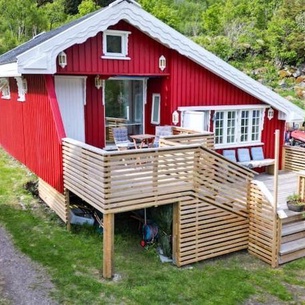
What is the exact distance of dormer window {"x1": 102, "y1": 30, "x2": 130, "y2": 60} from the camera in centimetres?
988

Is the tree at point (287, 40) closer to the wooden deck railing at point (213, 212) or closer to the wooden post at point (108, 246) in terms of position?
the wooden deck railing at point (213, 212)

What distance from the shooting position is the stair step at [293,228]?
28.3 ft

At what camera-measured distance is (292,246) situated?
8578 mm

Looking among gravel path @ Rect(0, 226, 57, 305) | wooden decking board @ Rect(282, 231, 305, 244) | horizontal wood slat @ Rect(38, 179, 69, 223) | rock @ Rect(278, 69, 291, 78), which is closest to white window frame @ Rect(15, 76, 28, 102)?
horizontal wood slat @ Rect(38, 179, 69, 223)

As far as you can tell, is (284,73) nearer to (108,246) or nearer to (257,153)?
(257,153)

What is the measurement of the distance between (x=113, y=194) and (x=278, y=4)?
39988mm

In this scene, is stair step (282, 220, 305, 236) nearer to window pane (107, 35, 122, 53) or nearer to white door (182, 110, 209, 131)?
→ white door (182, 110, 209, 131)

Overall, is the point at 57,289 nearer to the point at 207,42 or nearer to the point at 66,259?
the point at 66,259

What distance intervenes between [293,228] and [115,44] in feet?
20.6

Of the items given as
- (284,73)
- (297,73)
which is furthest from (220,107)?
(297,73)

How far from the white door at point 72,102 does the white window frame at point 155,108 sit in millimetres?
2258

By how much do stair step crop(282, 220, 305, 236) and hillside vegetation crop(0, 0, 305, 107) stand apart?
1844 cm

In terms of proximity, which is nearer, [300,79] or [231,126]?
[231,126]

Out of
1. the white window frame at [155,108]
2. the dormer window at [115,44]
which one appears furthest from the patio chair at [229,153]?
the dormer window at [115,44]
